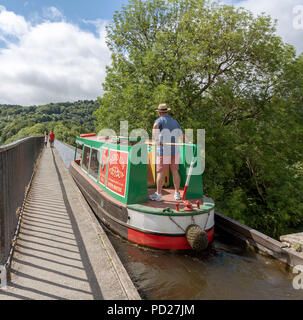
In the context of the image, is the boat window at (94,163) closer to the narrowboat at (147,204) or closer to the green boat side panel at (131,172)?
the narrowboat at (147,204)

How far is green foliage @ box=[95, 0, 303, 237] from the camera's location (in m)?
10.4

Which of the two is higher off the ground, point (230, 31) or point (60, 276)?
point (230, 31)

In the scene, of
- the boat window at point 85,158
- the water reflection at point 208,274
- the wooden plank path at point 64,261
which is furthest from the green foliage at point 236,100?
the wooden plank path at point 64,261

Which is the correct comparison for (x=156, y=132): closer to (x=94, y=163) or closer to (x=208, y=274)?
(x=208, y=274)

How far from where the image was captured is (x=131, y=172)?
200 inches

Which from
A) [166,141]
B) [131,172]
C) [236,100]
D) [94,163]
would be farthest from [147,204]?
[236,100]

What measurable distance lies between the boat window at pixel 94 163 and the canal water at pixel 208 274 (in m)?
2.81

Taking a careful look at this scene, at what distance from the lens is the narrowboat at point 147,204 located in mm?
4578

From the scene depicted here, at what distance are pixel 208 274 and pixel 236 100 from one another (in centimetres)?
907

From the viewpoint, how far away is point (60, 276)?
3.20 metres
